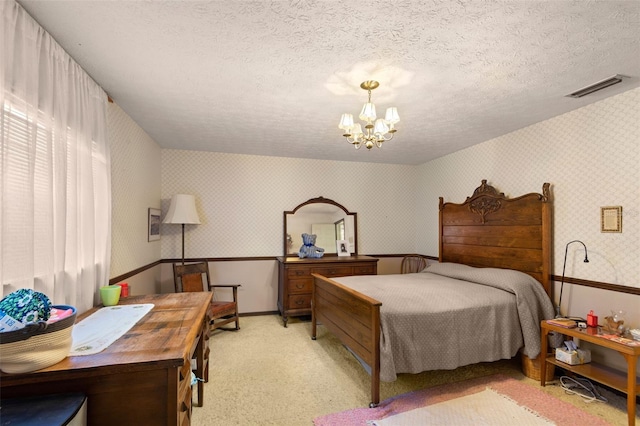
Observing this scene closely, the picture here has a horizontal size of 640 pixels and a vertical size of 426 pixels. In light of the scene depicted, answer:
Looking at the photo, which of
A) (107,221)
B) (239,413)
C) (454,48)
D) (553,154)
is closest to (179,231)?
(107,221)

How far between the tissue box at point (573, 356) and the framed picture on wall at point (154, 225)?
428 cm

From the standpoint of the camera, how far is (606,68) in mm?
2107

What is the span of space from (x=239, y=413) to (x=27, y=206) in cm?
186

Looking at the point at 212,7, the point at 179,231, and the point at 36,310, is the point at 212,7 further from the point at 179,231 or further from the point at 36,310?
the point at 179,231

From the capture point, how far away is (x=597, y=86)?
2365 millimetres

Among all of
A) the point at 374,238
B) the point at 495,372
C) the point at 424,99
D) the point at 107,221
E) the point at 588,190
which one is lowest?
the point at 495,372

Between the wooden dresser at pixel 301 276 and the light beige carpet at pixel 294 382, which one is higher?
the wooden dresser at pixel 301 276

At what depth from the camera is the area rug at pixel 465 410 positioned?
218 cm

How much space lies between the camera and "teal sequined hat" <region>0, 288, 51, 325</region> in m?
1.16

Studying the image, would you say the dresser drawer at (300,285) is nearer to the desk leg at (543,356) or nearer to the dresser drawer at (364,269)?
the dresser drawer at (364,269)

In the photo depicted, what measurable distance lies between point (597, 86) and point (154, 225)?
4565 millimetres

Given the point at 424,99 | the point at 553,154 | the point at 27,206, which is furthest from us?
the point at 553,154

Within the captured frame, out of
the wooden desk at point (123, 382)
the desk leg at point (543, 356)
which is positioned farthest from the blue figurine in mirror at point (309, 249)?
the wooden desk at point (123, 382)

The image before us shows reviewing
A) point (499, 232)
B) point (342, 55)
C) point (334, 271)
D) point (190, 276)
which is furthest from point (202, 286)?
point (499, 232)
